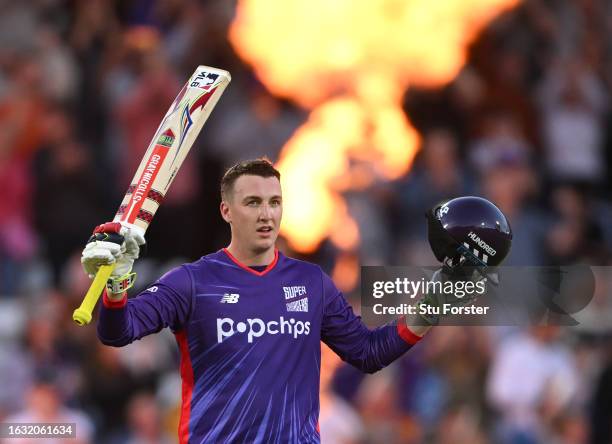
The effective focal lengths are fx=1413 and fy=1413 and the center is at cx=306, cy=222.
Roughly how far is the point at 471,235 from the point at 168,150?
151cm

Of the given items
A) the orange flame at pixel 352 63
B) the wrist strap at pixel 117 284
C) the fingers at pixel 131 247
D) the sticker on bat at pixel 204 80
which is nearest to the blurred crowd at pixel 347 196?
the orange flame at pixel 352 63

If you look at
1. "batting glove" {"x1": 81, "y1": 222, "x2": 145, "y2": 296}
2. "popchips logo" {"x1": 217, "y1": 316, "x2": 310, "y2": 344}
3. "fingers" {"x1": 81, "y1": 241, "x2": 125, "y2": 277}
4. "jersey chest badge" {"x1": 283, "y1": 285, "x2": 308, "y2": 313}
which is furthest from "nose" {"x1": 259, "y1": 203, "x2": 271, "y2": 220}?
"fingers" {"x1": 81, "y1": 241, "x2": 125, "y2": 277}

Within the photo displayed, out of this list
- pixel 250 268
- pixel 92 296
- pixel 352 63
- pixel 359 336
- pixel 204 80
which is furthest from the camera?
pixel 352 63

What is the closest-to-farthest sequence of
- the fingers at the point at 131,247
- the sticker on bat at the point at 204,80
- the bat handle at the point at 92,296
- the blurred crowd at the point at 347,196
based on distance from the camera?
the bat handle at the point at 92,296
the fingers at the point at 131,247
the sticker on bat at the point at 204,80
the blurred crowd at the point at 347,196

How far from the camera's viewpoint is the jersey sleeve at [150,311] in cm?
609

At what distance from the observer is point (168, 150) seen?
6.82m

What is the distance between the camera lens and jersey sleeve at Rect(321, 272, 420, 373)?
6.70 metres

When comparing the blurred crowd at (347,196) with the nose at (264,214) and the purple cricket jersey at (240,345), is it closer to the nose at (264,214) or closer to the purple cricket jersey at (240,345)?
the purple cricket jersey at (240,345)

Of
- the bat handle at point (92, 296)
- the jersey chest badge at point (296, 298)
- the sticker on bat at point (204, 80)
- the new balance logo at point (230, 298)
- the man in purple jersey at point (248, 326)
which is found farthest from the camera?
the sticker on bat at point (204, 80)

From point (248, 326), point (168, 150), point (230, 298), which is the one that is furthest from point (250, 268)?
point (168, 150)

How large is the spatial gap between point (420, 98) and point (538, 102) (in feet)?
4.06

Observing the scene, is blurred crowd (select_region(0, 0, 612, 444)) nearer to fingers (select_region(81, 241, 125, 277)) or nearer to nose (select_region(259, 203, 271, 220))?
nose (select_region(259, 203, 271, 220))

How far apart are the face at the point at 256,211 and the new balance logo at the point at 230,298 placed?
0.25 metres

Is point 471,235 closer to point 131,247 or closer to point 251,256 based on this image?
point 251,256
